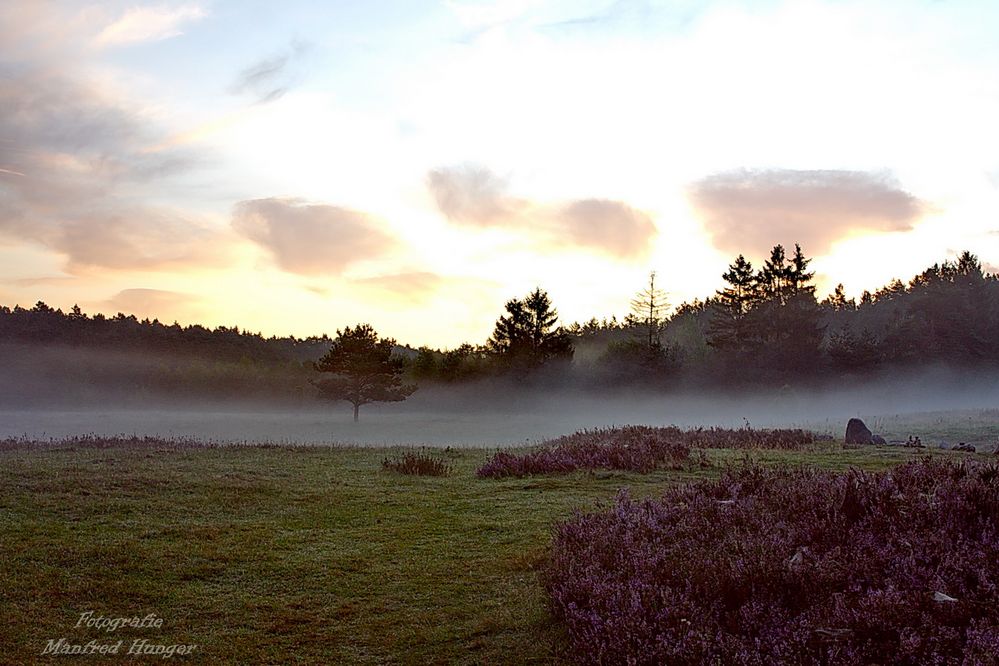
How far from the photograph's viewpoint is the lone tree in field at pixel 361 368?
5606 cm

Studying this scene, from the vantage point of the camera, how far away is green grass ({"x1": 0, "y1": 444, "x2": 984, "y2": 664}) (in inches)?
267

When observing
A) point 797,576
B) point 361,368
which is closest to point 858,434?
point 797,576

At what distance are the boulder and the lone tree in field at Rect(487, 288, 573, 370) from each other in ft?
170

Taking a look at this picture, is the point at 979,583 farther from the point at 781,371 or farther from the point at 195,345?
the point at 195,345

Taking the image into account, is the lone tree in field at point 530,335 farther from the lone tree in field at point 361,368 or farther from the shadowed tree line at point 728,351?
the lone tree in field at point 361,368

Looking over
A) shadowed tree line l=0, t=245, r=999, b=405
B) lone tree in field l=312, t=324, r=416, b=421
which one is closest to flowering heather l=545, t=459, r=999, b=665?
lone tree in field l=312, t=324, r=416, b=421

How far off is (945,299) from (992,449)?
63606 millimetres

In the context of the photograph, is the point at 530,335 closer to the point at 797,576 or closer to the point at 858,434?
the point at 858,434

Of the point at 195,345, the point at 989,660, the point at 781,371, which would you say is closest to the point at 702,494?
the point at 989,660

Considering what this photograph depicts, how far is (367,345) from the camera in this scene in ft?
186

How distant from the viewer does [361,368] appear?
56.1 metres

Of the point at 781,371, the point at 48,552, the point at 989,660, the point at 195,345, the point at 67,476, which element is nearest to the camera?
the point at 989,660

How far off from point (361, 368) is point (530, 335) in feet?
89.9

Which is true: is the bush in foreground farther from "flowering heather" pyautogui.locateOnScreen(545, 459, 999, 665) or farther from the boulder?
the boulder
